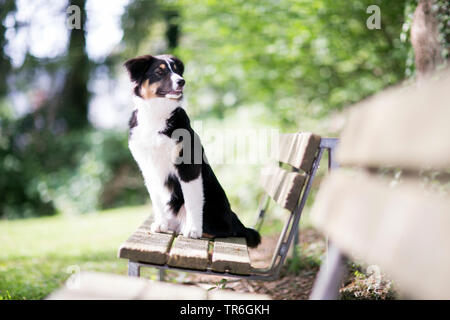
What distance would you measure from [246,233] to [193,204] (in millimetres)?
467

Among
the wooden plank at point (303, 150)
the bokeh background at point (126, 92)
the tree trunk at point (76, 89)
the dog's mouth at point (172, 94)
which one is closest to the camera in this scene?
the wooden plank at point (303, 150)

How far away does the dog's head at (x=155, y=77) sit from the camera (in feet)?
7.55

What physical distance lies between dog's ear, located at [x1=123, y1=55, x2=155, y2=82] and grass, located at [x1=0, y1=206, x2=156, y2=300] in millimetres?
1706

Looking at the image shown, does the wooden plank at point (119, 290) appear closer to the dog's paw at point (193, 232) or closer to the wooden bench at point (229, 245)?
the wooden bench at point (229, 245)

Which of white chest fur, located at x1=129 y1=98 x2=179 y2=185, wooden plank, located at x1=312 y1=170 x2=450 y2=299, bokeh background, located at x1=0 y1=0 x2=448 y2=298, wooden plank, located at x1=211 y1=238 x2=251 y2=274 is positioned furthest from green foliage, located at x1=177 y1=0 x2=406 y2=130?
wooden plank, located at x1=312 y1=170 x2=450 y2=299

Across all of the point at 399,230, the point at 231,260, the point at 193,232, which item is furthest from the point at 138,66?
the point at 399,230

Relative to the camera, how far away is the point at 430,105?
2.57 feet

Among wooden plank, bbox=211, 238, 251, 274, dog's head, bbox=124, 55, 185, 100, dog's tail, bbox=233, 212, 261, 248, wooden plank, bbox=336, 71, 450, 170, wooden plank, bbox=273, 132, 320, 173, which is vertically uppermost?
dog's head, bbox=124, 55, 185, 100

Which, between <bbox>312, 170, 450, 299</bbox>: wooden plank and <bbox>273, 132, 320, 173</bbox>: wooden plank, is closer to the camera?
<bbox>312, 170, 450, 299</bbox>: wooden plank

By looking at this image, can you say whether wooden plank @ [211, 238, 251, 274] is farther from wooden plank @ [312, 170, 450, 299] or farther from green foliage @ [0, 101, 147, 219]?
green foliage @ [0, 101, 147, 219]

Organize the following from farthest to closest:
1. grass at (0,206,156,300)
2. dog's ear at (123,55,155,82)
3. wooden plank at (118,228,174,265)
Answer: grass at (0,206,156,300) → dog's ear at (123,55,155,82) → wooden plank at (118,228,174,265)

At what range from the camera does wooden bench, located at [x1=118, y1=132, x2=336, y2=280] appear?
1.64 m

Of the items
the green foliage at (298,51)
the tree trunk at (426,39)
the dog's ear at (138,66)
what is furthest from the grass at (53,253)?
the green foliage at (298,51)

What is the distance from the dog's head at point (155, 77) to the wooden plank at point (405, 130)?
4.58 ft
